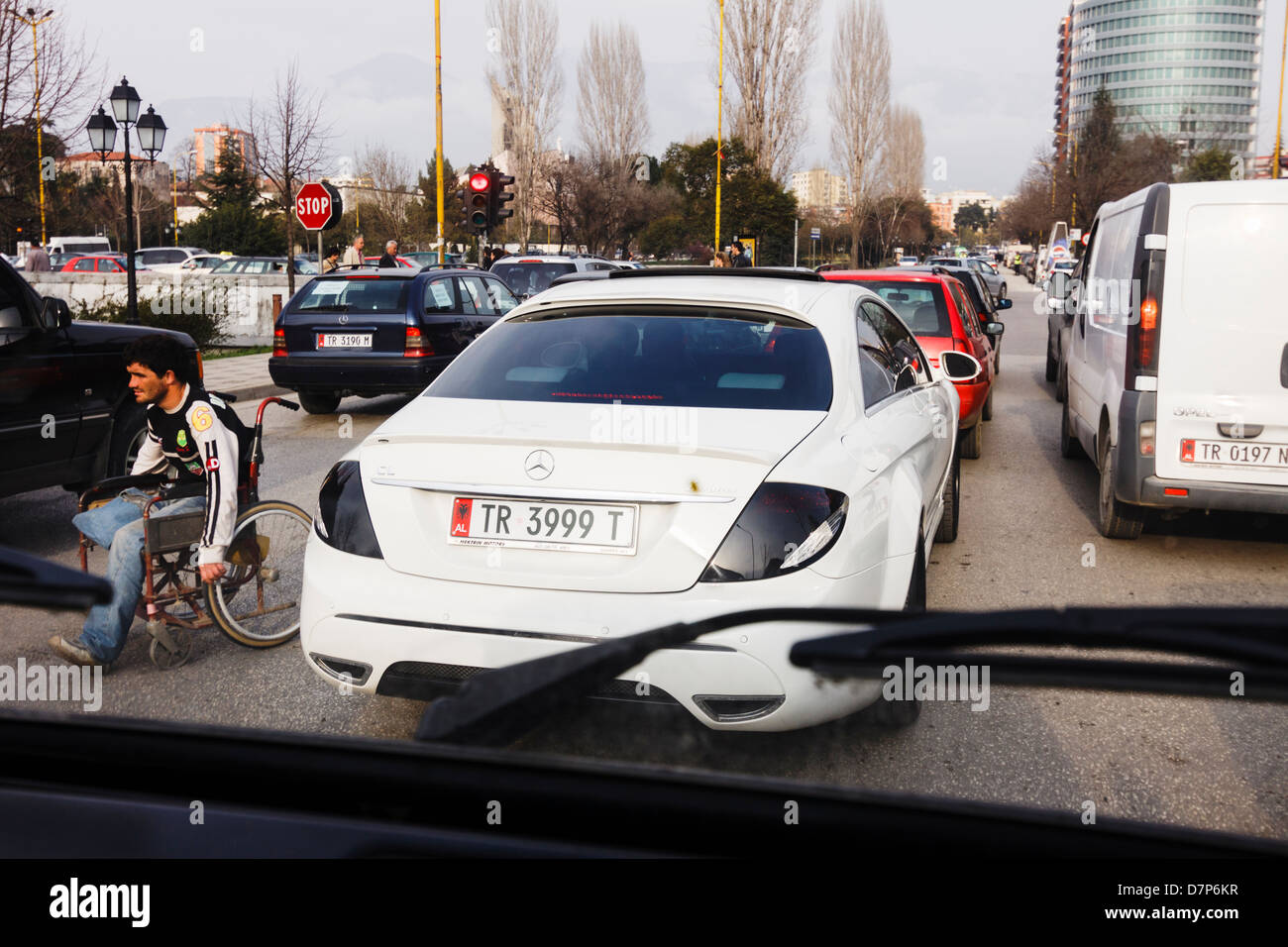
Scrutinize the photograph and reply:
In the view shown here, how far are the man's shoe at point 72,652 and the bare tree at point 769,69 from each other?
176 feet

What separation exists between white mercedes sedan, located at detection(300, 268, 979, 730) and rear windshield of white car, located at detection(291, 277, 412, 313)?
9550mm

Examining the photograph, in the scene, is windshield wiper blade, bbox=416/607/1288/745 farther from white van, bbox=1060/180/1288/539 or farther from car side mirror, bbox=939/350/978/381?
white van, bbox=1060/180/1288/539

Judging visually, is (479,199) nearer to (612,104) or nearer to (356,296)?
(356,296)

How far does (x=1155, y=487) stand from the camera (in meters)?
6.64

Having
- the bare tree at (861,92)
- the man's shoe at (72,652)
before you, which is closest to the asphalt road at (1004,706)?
the man's shoe at (72,652)

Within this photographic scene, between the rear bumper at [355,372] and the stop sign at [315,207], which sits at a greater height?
the stop sign at [315,207]

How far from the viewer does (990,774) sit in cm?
297

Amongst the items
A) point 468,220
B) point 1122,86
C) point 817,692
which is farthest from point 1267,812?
point 1122,86

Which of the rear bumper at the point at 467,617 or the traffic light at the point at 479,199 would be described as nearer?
the rear bumper at the point at 467,617

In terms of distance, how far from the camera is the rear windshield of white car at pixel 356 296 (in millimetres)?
13258

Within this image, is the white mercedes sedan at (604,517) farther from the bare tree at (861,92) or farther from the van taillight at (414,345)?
the bare tree at (861,92)

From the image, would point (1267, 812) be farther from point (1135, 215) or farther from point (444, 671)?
point (1135, 215)

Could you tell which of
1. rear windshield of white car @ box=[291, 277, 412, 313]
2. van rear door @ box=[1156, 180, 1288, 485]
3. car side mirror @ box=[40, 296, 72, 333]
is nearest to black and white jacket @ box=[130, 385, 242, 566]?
car side mirror @ box=[40, 296, 72, 333]

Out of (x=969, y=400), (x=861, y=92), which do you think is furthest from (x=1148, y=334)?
(x=861, y=92)
